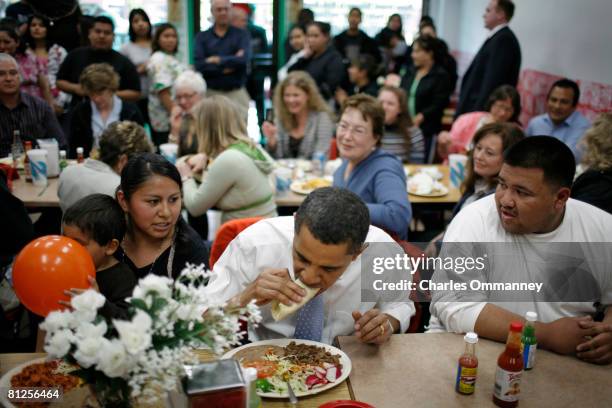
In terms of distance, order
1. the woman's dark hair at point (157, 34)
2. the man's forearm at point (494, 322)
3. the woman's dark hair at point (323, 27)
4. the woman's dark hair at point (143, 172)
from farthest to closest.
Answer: the woman's dark hair at point (323, 27)
the woman's dark hair at point (157, 34)
the woman's dark hair at point (143, 172)
the man's forearm at point (494, 322)

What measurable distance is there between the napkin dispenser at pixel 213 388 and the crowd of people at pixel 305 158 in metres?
0.24

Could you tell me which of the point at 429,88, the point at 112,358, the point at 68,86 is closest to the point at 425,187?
the point at 429,88

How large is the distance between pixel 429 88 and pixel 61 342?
5759mm

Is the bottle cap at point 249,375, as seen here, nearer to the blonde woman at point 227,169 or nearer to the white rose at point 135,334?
the white rose at point 135,334

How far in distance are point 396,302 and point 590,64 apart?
4148mm

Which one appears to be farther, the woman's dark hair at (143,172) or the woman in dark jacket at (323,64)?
the woman in dark jacket at (323,64)

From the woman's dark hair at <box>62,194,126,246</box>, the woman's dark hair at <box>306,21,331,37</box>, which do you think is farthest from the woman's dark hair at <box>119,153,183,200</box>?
the woman's dark hair at <box>306,21,331,37</box>

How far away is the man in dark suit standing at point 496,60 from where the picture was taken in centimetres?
579

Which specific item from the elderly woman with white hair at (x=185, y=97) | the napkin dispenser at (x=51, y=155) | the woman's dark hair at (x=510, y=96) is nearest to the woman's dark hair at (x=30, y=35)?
the elderly woman with white hair at (x=185, y=97)

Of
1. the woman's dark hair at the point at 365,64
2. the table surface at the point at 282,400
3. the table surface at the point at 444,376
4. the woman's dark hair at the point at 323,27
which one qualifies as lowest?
the table surface at the point at 444,376

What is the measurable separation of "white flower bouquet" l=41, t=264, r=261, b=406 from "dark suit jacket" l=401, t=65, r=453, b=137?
545 centimetres

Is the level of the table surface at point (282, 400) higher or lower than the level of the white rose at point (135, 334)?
lower

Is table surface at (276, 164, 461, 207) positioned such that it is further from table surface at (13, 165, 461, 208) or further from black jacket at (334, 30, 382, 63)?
black jacket at (334, 30, 382, 63)

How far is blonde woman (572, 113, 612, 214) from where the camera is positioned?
3.05 metres
